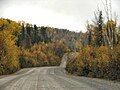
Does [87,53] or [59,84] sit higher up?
[87,53]

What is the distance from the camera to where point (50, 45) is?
140000 millimetres

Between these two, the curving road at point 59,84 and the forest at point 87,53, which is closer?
the curving road at point 59,84

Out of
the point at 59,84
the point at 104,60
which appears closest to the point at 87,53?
the point at 104,60

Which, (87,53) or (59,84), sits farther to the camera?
(87,53)

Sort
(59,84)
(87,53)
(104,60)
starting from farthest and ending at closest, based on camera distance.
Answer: (87,53) < (104,60) < (59,84)

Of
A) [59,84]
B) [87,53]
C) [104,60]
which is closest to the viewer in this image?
[59,84]

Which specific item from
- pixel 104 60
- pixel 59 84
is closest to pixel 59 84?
pixel 59 84

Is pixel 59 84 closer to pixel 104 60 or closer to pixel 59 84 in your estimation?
pixel 59 84

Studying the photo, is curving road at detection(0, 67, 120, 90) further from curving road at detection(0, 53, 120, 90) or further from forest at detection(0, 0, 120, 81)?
forest at detection(0, 0, 120, 81)

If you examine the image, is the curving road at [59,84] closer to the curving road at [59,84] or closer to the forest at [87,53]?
the curving road at [59,84]

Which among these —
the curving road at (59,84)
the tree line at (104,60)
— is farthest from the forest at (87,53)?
the curving road at (59,84)

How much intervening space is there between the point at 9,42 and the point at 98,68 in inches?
1181

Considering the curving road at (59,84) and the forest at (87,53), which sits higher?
the forest at (87,53)

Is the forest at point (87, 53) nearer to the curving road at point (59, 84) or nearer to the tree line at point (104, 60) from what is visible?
the tree line at point (104, 60)
